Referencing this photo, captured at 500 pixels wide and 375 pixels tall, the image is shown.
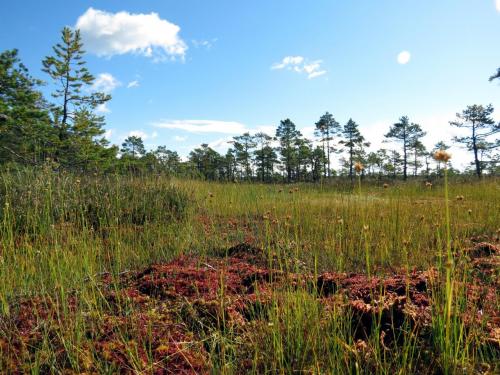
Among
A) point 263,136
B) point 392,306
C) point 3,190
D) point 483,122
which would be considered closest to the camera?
point 392,306

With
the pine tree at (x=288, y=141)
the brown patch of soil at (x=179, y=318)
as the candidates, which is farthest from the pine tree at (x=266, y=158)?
the brown patch of soil at (x=179, y=318)

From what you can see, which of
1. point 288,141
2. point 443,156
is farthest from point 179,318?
point 288,141

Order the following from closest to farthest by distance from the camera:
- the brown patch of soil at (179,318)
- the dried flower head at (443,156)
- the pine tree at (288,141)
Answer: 1. the dried flower head at (443,156)
2. the brown patch of soil at (179,318)
3. the pine tree at (288,141)

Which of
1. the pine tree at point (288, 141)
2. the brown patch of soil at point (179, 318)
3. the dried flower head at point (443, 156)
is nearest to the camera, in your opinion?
the dried flower head at point (443, 156)

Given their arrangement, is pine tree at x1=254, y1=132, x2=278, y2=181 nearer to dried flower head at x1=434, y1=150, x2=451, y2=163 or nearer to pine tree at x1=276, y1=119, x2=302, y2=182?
pine tree at x1=276, y1=119, x2=302, y2=182

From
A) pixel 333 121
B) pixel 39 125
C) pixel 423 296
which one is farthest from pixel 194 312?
pixel 333 121

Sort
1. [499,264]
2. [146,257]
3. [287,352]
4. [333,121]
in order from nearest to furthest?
[287,352], [499,264], [146,257], [333,121]

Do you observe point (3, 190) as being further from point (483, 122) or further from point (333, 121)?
point (333, 121)

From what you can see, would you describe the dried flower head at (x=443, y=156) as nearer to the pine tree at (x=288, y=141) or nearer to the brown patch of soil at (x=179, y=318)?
the brown patch of soil at (x=179, y=318)

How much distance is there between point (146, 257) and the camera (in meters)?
3.61

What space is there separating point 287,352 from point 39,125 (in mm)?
22122

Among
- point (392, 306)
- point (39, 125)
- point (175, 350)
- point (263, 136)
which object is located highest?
point (263, 136)

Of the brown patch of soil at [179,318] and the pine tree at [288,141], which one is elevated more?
the pine tree at [288,141]

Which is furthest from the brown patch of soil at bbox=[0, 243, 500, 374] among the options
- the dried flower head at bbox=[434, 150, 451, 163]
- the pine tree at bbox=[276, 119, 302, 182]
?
the pine tree at bbox=[276, 119, 302, 182]
